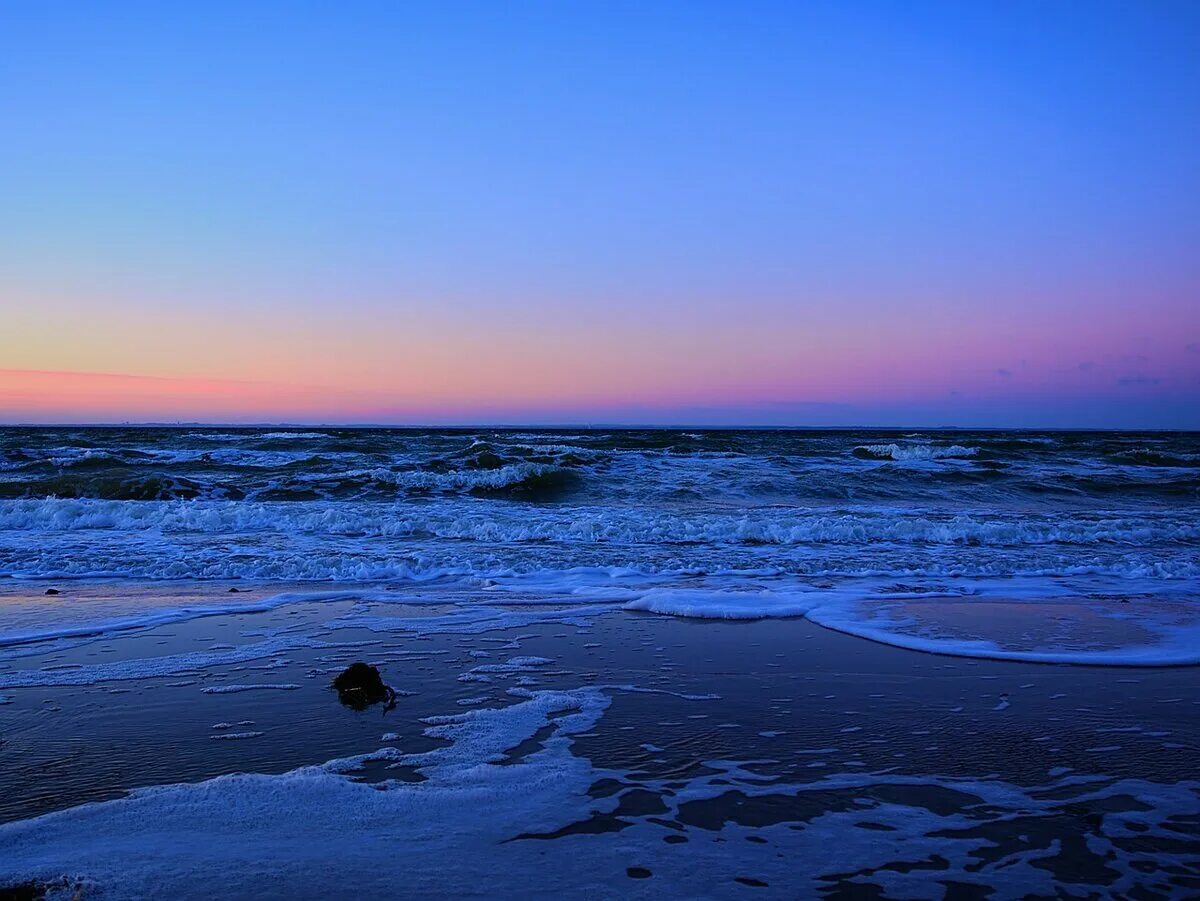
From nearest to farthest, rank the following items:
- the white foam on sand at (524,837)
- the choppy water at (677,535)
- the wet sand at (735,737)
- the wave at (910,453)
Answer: the white foam on sand at (524,837) < the wet sand at (735,737) < the choppy water at (677,535) < the wave at (910,453)

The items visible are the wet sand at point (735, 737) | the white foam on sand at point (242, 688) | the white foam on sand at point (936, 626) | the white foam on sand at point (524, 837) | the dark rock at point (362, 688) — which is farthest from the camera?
the white foam on sand at point (936, 626)

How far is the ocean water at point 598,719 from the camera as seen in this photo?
8.79ft

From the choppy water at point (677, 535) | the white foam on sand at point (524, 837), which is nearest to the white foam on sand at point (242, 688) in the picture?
the white foam on sand at point (524, 837)

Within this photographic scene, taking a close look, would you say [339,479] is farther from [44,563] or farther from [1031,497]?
[1031,497]

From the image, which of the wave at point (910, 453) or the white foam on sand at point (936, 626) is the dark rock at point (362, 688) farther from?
the wave at point (910, 453)

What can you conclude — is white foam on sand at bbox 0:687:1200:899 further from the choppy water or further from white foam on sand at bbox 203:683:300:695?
the choppy water

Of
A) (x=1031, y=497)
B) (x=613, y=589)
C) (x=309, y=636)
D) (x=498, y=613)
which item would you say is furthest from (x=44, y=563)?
(x=1031, y=497)

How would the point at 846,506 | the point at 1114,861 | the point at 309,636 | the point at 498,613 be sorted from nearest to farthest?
the point at 1114,861 < the point at 309,636 < the point at 498,613 < the point at 846,506

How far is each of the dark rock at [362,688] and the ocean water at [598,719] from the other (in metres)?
0.10

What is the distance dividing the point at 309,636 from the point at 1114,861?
497 centimetres

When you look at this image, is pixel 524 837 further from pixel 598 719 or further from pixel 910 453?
pixel 910 453

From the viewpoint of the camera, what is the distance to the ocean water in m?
2.68

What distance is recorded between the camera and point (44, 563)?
882 cm

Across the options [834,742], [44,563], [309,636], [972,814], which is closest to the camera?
[972,814]
